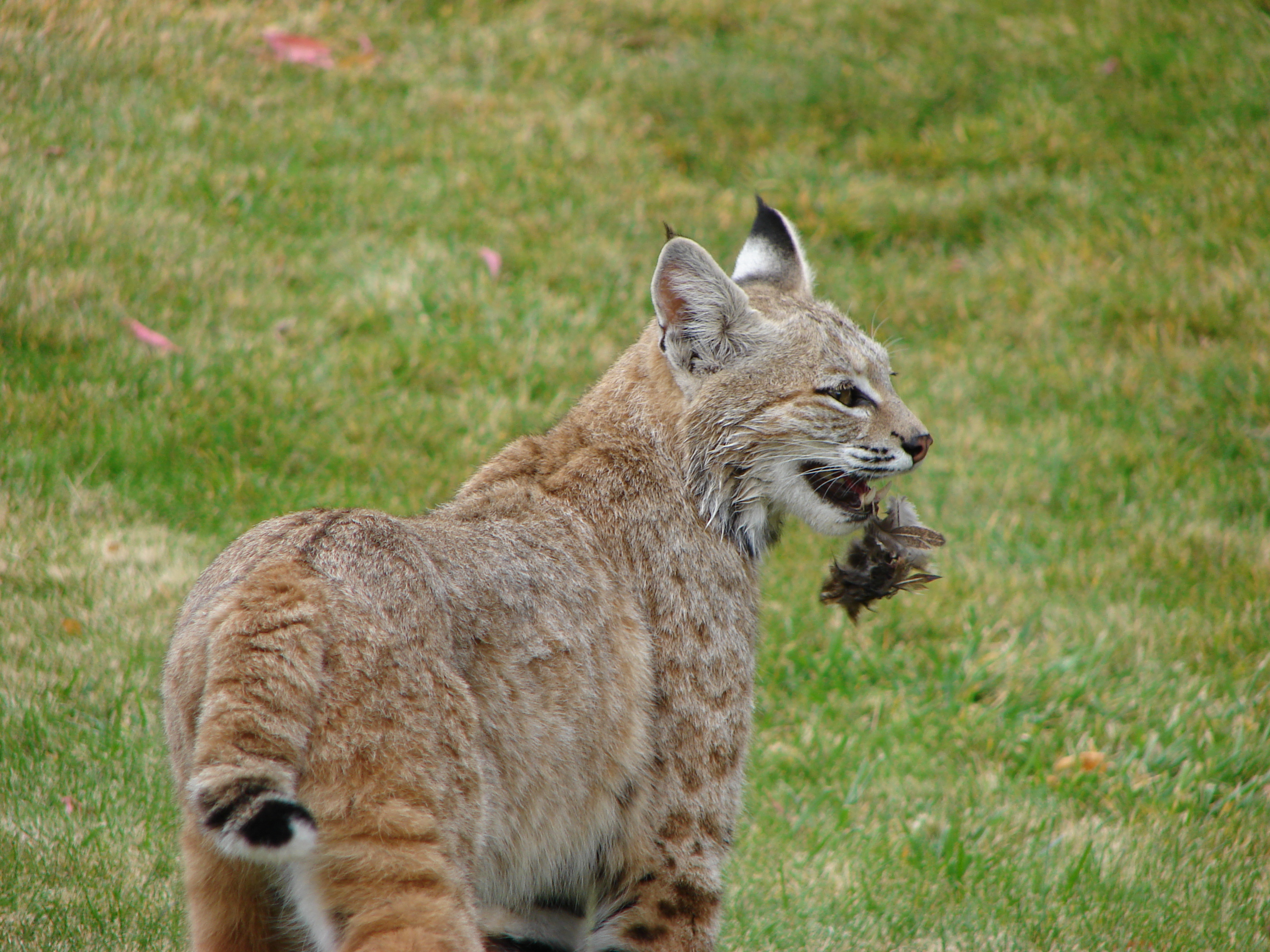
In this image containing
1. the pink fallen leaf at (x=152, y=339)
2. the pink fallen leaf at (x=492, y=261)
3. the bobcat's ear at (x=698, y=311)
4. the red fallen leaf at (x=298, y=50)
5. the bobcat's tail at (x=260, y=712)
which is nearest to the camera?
the bobcat's tail at (x=260, y=712)

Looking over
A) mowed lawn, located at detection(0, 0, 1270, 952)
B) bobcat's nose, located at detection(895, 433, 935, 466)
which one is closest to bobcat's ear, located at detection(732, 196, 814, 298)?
bobcat's nose, located at detection(895, 433, 935, 466)

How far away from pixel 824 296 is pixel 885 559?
4.41 m

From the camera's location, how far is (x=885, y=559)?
425 cm

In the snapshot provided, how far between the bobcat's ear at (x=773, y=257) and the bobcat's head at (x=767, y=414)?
511 millimetres

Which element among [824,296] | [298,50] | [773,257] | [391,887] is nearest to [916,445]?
[773,257]

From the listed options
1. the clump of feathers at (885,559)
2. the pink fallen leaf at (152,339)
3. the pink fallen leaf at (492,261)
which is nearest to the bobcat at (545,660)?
the clump of feathers at (885,559)

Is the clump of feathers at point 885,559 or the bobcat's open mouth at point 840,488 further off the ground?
the bobcat's open mouth at point 840,488

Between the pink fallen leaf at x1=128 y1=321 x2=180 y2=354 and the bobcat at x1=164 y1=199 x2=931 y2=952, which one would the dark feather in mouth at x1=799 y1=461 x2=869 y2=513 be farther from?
the pink fallen leaf at x1=128 y1=321 x2=180 y2=354

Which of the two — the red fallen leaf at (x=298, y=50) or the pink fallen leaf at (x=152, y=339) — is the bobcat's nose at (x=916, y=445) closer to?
the pink fallen leaf at (x=152, y=339)

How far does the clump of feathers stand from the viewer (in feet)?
13.8

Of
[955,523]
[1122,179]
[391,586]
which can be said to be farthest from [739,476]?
[1122,179]

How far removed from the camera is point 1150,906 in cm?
458

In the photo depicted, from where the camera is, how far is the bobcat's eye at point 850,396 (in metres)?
4.13

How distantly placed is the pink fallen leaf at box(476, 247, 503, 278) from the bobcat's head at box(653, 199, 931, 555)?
147 inches
